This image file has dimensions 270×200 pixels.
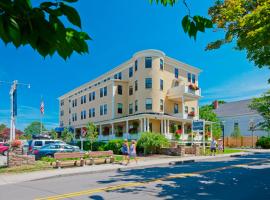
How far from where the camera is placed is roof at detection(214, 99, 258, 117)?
2606 inches

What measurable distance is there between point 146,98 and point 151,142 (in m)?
9.39

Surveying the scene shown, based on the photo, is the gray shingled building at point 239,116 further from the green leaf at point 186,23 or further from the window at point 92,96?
the green leaf at point 186,23

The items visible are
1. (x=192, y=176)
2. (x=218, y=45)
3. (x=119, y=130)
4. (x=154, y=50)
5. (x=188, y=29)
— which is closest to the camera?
(x=188, y=29)

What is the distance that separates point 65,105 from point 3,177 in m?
46.7

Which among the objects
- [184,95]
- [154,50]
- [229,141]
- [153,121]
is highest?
[154,50]

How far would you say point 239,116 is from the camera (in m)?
66.8

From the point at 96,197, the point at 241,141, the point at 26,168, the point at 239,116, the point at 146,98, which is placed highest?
the point at 146,98

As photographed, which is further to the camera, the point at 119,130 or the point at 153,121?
the point at 119,130

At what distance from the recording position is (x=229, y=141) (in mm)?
58844

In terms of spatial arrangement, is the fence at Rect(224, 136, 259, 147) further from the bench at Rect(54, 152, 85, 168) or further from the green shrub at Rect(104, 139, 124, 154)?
the bench at Rect(54, 152, 85, 168)

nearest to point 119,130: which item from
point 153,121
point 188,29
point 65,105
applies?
point 153,121

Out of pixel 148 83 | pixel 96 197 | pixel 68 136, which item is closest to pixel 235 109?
pixel 148 83

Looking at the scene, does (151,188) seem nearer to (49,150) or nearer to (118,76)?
(49,150)

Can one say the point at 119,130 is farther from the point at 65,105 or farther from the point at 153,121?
the point at 65,105
